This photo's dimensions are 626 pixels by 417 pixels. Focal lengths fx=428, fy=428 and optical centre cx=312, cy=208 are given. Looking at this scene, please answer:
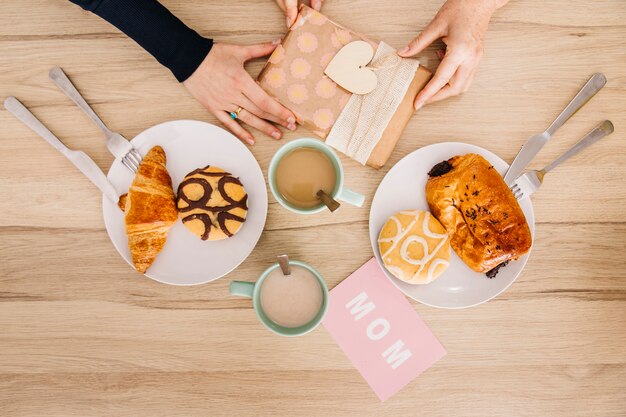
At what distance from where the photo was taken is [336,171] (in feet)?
2.85

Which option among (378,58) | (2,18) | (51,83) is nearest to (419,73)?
(378,58)

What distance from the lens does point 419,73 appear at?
0.98 m

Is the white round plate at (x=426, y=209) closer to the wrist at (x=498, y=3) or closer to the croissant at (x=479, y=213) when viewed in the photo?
the croissant at (x=479, y=213)

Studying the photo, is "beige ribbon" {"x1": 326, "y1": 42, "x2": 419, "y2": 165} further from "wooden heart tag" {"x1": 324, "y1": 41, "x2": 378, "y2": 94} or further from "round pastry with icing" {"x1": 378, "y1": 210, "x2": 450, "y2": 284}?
"round pastry with icing" {"x1": 378, "y1": 210, "x2": 450, "y2": 284}

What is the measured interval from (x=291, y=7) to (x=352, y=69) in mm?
192

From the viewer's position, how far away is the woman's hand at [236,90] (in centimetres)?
98

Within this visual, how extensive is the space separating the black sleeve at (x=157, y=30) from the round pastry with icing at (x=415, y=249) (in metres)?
0.59

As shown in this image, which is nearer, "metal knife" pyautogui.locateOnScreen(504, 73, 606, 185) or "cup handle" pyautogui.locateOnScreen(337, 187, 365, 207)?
"cup handle" pyautogui.locateOnScreen(337, 187, 365, 207)

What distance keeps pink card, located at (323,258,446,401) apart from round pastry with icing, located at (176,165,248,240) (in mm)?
285

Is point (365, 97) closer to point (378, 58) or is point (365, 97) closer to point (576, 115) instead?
point (378, 58)

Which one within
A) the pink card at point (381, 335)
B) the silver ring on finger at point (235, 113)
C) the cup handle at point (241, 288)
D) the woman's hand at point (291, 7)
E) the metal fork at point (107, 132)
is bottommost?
the pink card at point (381, 335)

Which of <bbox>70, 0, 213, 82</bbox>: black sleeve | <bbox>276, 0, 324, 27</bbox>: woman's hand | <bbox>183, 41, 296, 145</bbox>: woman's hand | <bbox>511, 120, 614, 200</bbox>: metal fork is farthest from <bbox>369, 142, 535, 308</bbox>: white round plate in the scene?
<bbox>70, 0, 213, 82</bbox>: black sleeve

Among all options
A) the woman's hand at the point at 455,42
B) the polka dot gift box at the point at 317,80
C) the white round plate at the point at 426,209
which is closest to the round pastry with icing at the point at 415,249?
the white round plate at the point at 426,209

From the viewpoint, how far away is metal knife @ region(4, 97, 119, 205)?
3.13 feet
